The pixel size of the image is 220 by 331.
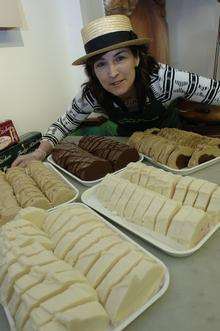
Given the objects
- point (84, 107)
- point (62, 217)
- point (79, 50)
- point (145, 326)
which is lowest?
point (145, 326)

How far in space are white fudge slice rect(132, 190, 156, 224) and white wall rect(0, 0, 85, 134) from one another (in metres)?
1.48

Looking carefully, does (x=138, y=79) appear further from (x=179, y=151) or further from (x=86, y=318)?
(x=86, y=318)

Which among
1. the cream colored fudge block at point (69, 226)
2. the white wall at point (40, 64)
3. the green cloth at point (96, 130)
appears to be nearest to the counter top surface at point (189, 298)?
the cream colored fudge block at point (69, 226)

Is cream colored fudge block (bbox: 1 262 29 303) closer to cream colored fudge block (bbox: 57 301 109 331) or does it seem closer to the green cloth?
cream colored fudge block (bbox: 57 301 109 331)

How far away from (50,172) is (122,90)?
1.93ft

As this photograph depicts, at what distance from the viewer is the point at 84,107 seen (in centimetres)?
185

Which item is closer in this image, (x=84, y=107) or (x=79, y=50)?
(x=84, y=107)

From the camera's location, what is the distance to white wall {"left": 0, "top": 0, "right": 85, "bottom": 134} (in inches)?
81.8

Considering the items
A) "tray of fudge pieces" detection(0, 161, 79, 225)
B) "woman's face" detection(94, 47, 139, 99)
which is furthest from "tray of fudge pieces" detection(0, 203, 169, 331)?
"woman's face" detection(94, 47, 139, 99)

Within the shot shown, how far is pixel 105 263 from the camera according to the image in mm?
750

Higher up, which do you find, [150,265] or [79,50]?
[79,50]

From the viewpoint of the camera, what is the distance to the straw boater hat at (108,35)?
1.42 metres

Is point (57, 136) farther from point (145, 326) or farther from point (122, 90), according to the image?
point (145, 326)

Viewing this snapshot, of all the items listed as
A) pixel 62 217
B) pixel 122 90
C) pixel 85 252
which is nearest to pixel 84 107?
pixel 122 90
